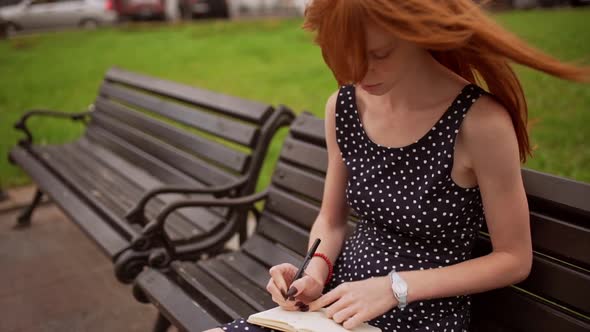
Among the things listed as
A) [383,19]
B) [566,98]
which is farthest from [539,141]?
[383,19]

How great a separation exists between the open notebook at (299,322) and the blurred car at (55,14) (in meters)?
20.8

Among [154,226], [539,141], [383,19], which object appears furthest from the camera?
[539,141]

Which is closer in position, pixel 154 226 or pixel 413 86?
pixel 413 86

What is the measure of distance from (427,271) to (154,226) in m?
1.43

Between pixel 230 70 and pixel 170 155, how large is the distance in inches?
284

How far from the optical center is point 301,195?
2.92 metres

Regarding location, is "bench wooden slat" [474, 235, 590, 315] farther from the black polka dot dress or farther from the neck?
the neck

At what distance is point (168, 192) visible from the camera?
3088 millimetres

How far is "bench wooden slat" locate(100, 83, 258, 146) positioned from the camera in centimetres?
334

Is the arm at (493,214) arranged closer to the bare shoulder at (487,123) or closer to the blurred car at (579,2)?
the bare shoulder at (487,123)

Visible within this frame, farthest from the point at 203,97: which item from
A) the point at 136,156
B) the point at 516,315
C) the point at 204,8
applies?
the point at 204,8

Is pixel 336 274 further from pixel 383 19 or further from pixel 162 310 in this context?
pixel 383 19

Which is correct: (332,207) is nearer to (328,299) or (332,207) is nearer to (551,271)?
(328,299)

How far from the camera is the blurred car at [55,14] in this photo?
2030cm
